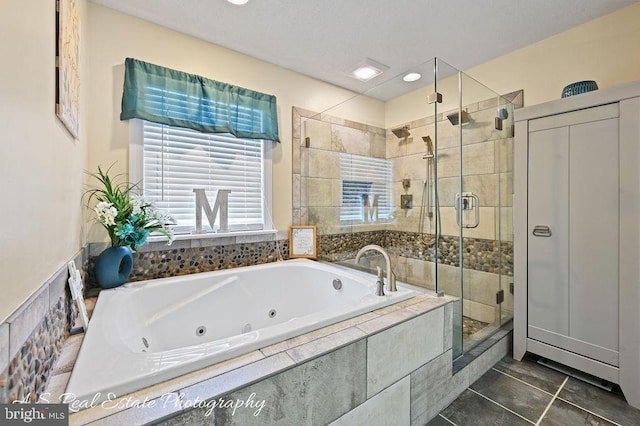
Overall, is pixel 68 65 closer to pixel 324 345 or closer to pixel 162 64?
pixel 162 64

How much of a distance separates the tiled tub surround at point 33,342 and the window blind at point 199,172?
1019 millimetres

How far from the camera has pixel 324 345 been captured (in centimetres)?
109

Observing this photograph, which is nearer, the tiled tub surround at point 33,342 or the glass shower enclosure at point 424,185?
the tiled tub surround at point 33,342

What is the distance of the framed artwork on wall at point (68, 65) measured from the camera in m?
1.12

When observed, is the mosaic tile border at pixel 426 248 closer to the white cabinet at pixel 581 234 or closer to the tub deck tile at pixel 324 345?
→ the white cabinet at pixel 581 234

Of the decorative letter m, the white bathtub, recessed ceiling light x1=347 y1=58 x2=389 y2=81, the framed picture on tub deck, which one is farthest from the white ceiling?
the white bathtub

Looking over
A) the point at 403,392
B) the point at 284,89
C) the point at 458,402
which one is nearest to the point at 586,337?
the point at 458,402

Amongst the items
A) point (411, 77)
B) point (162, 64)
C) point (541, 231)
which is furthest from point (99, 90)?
point (541, 231)

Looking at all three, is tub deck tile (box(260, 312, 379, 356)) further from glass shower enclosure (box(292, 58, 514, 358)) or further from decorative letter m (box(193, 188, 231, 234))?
decorative letter m (box(193, 188, 231, 234))

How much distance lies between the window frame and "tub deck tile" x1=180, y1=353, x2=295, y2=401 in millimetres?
1421

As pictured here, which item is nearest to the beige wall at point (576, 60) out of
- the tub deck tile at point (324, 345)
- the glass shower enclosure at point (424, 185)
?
the glass shower enclosure at point (424, 185)

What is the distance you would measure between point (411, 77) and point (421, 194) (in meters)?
1.15

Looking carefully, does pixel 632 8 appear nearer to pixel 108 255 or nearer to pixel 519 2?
pixel 519 2

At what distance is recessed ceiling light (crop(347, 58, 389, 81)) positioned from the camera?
2.51 m
